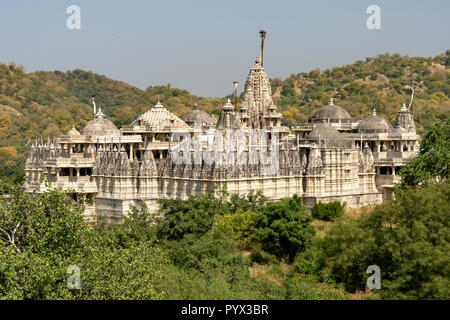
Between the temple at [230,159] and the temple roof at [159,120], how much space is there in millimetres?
72

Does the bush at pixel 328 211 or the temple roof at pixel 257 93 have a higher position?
the temple roof at pixel 257 93

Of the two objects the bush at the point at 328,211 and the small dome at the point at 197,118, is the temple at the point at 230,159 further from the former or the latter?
the bush at the point at 328,211

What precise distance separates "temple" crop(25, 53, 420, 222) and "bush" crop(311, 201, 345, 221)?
6.01 ft

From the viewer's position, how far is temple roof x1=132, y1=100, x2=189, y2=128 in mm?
64938

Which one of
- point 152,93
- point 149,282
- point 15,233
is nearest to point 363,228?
point 149,282

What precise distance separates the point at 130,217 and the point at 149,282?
17.4 meters

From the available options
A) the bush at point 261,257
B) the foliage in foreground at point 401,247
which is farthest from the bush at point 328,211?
the foliage in foreground at point 401,247

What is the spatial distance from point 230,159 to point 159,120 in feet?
48.7

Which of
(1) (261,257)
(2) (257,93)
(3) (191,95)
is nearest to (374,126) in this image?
Result: (2) (257,93)

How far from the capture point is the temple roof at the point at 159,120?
64938mm

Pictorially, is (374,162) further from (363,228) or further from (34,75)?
(34,75)

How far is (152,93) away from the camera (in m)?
146

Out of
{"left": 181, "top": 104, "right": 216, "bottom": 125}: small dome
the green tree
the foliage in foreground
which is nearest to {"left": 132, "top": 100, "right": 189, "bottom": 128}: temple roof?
{"left": 181, "top": 104, "right": 216, "bottom": 125}: small dome

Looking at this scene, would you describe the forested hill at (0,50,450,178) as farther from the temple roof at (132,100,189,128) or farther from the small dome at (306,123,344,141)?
the small dome at (306,123,344,141)
